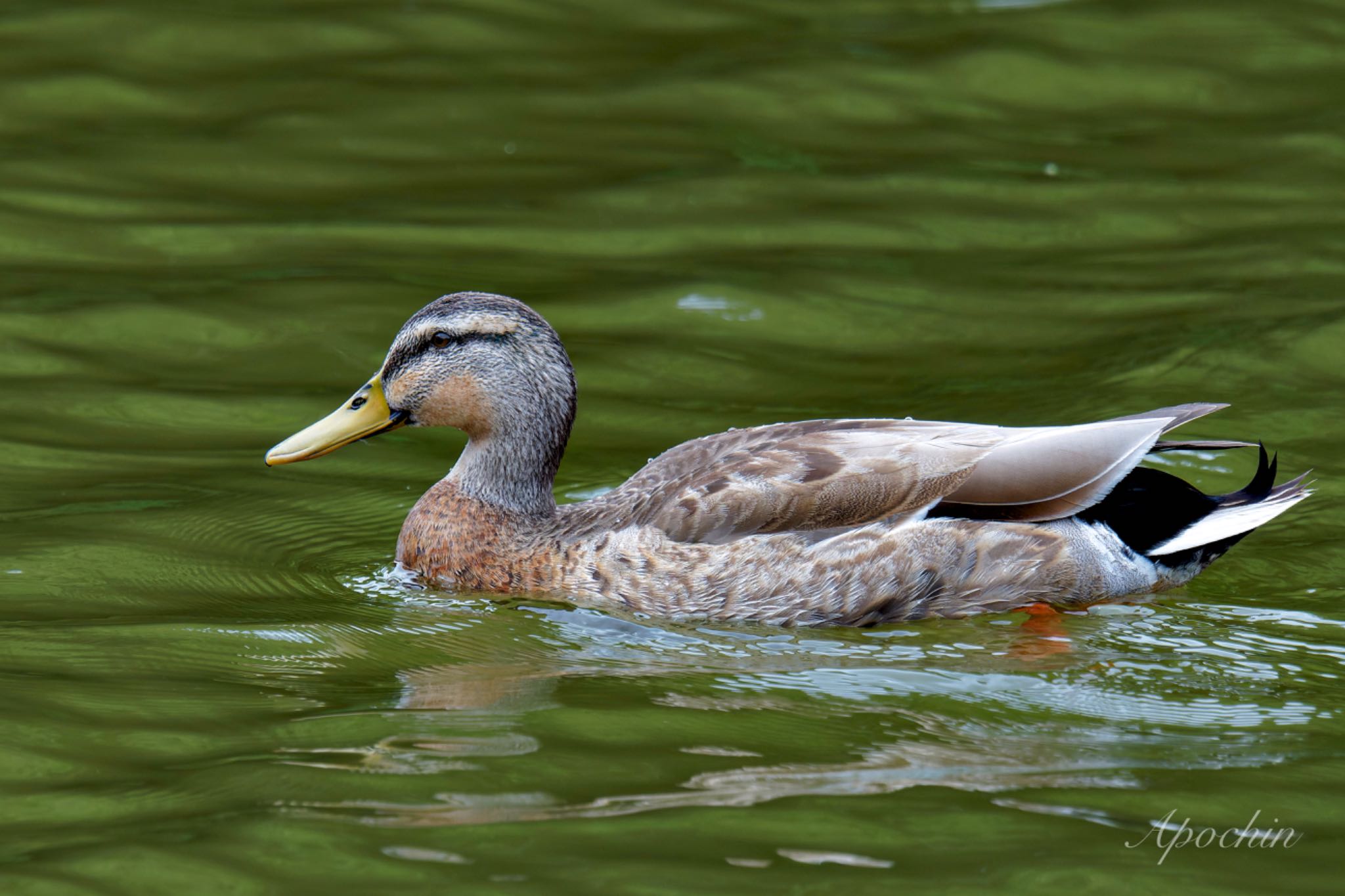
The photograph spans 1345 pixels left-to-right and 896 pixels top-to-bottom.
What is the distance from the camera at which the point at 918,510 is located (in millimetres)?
7000

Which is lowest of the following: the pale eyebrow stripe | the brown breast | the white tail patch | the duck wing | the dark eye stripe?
the brown breast

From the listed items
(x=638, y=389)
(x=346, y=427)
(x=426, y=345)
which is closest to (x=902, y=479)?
(x=426, y=345)

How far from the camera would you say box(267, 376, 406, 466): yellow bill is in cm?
751

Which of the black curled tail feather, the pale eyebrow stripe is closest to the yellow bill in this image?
the pale eyebrow stripe

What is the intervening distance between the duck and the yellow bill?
4 cm

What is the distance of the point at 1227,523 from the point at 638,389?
3601mm

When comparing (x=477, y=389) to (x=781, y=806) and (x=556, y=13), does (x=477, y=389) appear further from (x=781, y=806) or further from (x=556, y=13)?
(x=556, y=13)

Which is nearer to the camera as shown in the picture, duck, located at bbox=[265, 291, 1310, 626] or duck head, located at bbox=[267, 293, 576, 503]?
duck, located at bbox=[265, 291, 1310, 626]

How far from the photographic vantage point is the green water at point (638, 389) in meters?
5.09

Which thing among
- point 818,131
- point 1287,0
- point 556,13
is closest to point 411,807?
point 818,131

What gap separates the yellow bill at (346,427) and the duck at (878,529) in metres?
0.04

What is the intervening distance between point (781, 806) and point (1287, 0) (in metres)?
11.7

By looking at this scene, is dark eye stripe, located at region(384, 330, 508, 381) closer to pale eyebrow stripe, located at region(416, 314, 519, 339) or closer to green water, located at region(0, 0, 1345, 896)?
pale eyebrow stripe, located at region(416, 314, 519, 339)

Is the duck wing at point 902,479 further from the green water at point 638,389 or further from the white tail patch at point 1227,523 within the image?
the green water at point 638,389
